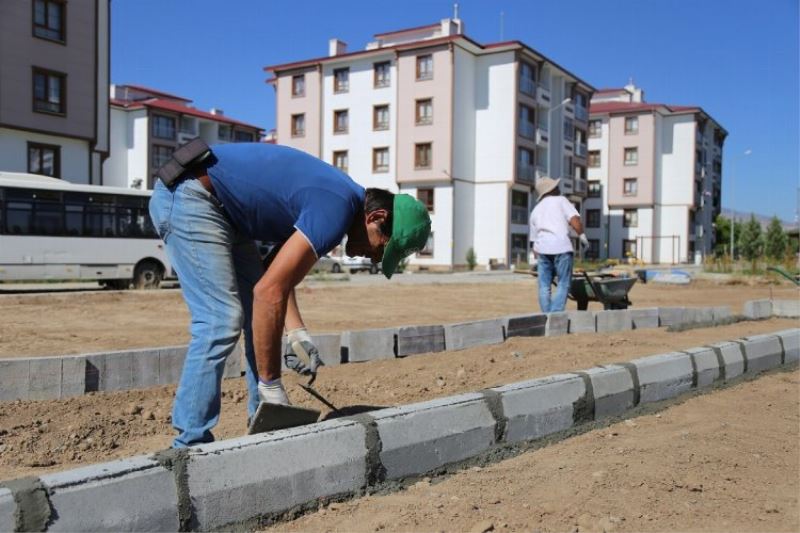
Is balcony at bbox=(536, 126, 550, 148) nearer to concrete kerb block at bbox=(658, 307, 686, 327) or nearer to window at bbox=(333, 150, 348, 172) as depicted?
window at bbox=(333, 150, 348, 172)

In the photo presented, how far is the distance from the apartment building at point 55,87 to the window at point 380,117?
17702mm

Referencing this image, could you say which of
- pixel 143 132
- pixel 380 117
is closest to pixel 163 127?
pixel 143 132

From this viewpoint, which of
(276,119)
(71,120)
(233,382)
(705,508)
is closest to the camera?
(705,508)

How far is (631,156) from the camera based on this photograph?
5753 centimetres

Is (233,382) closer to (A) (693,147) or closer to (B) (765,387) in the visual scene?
(B) (765,387)

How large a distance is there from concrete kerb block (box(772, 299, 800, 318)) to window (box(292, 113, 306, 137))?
37991 mm

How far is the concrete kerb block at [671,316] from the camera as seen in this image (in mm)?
8438

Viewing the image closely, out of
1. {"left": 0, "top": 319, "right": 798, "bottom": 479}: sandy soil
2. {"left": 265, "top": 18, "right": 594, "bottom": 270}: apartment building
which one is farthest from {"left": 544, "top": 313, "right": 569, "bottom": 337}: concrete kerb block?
{"left": 265, "top": 18, "right": 594, "bottom": 270}: apartment building

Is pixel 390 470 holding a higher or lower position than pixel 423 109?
lower

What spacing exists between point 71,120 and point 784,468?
27.3 m

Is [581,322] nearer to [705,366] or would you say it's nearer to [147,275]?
[705,366]

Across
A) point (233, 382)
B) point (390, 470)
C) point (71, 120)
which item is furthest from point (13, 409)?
point (71, 120)

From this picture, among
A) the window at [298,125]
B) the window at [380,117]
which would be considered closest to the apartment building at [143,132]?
the window at [298,125]

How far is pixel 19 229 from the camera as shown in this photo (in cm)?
1580
